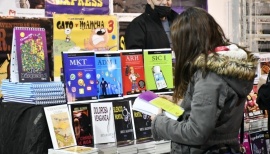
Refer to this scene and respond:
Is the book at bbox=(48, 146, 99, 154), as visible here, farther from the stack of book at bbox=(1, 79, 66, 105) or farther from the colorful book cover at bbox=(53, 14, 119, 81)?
the colorful book cover at bbox=(53, 14, 119, 81)

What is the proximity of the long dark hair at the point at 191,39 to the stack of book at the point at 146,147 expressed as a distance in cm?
94

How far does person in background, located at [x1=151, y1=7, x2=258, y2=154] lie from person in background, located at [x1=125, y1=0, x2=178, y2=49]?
155 cm

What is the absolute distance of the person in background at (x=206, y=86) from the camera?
1.78 m

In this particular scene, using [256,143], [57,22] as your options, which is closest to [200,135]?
[57,22]

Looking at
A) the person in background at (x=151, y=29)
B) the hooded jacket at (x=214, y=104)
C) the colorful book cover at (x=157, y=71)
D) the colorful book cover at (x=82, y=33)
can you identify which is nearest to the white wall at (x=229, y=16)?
the person in background at (x=151, y=29)

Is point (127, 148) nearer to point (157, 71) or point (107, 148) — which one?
point (107, 148)

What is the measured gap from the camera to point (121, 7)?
13.1 feet

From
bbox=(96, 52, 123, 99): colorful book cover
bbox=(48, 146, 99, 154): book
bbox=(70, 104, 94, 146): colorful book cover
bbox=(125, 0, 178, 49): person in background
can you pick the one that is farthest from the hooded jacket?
bbox=(125, 0, 178, 49): person in background

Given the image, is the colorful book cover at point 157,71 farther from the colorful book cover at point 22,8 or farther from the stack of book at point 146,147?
the colorful book cover at point 22,8

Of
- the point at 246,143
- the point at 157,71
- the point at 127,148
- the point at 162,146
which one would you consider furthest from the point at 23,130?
the point at 246,143

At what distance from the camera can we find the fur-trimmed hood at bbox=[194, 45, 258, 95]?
1801 millimetres

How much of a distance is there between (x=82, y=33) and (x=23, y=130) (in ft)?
3.73

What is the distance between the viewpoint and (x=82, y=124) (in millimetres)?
2664

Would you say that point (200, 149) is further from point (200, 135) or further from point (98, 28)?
point (98, 28)
